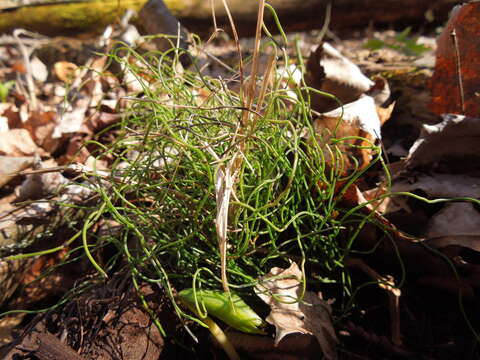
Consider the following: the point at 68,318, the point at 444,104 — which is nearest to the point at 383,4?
the point at 444,104

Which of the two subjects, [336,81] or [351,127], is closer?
[351,127]

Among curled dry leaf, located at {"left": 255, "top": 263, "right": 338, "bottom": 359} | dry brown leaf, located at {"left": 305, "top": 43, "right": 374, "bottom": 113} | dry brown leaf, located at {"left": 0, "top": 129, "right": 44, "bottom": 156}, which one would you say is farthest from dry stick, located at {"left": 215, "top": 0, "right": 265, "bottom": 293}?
dry brown leaf, located at {"left": 0, "top": 129, "right": 44, "bottom": 156}

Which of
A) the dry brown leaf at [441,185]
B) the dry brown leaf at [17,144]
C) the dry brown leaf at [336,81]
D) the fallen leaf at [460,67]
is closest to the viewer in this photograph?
the dry brown leaf at [441,185]

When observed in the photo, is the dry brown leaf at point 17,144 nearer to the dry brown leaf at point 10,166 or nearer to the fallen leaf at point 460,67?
the dry brown leaf at point 10,166

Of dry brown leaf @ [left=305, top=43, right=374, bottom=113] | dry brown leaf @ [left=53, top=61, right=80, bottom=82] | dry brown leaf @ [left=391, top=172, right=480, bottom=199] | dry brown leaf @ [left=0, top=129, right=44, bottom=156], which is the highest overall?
dry brown leaf @ [left=305, top=43, right=374, bottom=113]

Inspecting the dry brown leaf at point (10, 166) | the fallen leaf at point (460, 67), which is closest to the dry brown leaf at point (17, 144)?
the dry brown leaf at point (10, 166)

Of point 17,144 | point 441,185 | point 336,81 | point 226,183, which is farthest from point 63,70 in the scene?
point 441,185

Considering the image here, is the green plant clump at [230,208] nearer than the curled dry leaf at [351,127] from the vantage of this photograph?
Yes

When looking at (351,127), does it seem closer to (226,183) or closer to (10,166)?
(226,183)

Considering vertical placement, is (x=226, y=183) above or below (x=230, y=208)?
above

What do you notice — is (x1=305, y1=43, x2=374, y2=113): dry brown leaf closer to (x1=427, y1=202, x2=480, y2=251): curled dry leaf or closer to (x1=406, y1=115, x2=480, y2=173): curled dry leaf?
(x1=406, y1=115, x2=480, y2=173): curled dry leaf
